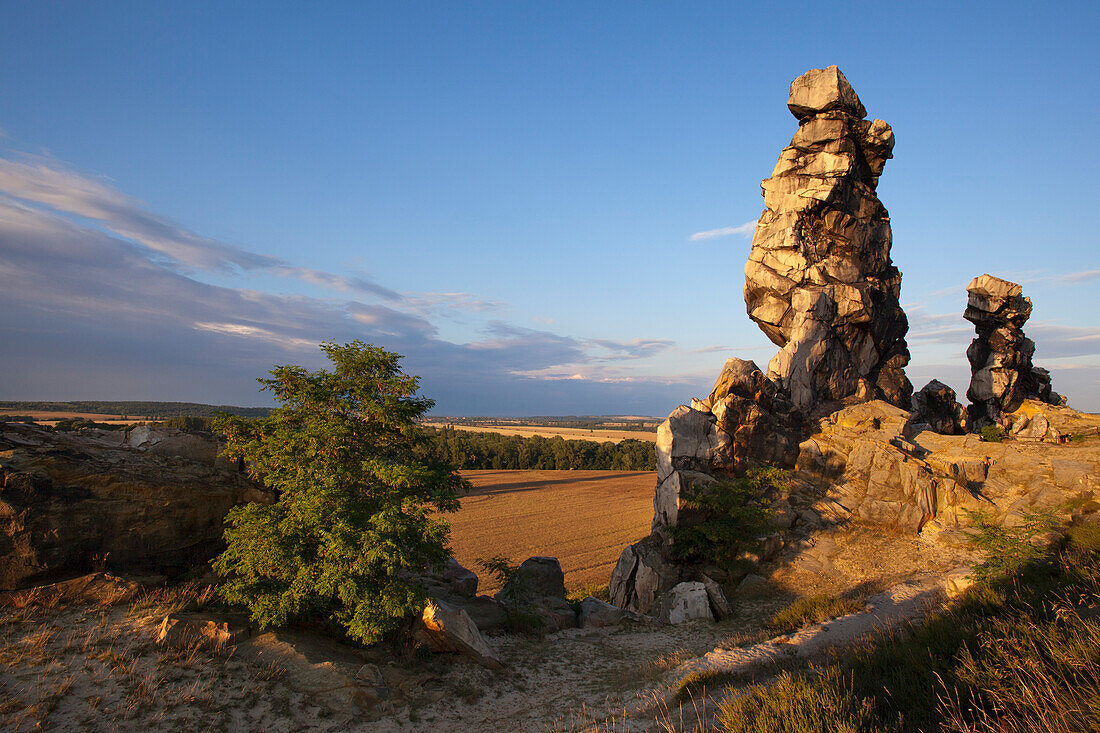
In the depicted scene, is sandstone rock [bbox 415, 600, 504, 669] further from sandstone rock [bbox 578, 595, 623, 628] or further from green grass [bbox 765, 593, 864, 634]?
green grass [bbox 765, 593, 864, 634]

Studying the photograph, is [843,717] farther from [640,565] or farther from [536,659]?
[640,565]

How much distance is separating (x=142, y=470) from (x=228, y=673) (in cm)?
579

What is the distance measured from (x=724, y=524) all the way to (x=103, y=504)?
18182mm

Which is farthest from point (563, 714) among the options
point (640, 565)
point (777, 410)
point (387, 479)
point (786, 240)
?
point (786, 240)

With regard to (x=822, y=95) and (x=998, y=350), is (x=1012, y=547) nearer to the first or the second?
(x=822, y=95)

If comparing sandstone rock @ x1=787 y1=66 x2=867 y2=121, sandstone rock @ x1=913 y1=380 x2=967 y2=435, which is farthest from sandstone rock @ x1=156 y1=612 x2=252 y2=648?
sandstone rock @ x1=913 y1=380 x2=967 y2=435

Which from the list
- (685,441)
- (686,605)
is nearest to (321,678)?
(686,605)

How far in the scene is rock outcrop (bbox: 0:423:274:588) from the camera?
9.94 meters

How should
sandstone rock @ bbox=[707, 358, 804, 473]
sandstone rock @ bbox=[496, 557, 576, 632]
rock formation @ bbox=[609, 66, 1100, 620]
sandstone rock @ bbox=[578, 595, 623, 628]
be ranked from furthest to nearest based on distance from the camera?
sandstone rock @ bbox=[707, 358, 804, 473]
rock formation @ bbox=[609, 66, 1100, 620]
sandstone rock @ bbox=[578, 595, 623, 628]
sandstone rock @ bbox=[496, 557, 576, 632]

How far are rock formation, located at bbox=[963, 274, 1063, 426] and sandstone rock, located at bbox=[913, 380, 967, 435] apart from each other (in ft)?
16.7

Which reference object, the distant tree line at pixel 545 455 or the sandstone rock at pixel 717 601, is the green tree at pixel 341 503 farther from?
the distant tree line at pixel 545 455

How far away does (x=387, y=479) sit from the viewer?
10.3 m

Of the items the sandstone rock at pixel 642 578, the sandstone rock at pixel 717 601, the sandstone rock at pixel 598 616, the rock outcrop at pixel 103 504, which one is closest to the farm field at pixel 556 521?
the sandstone rock at pixel 642 578

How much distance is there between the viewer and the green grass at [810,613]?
43.9 ft
